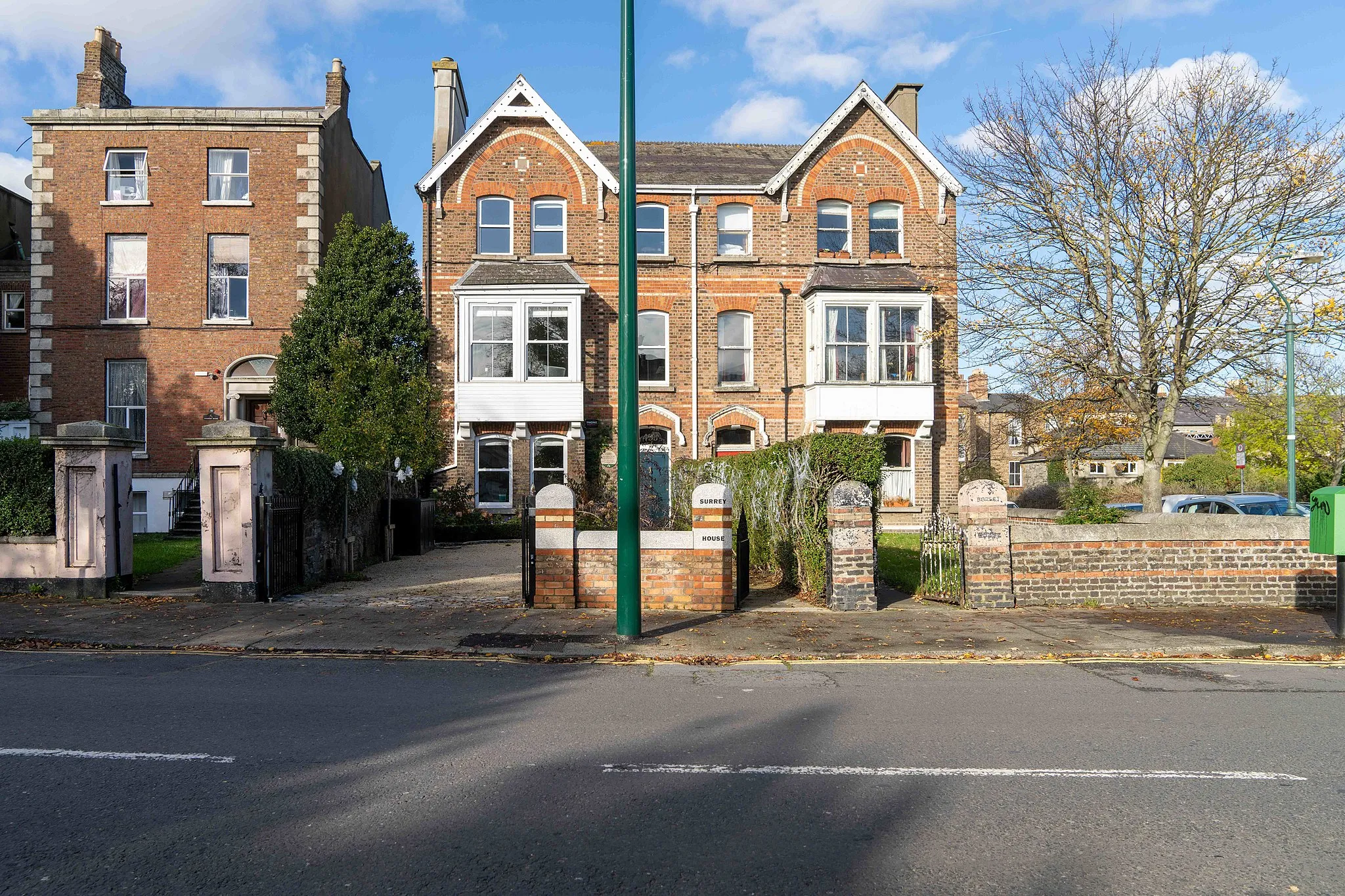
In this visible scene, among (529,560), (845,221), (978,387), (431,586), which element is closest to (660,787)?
(529,560)

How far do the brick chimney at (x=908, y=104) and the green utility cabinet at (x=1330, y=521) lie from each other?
67.1 ft

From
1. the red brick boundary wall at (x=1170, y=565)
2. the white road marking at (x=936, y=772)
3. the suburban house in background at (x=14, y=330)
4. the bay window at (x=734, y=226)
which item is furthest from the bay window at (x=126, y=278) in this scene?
the white road marking at (x=936, y=772)

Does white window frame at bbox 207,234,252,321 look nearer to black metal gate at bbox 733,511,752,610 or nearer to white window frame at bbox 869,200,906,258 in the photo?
white window frame at bbox 869,200,906,258

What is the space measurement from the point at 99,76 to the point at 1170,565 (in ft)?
93.2

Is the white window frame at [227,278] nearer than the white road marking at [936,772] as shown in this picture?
No

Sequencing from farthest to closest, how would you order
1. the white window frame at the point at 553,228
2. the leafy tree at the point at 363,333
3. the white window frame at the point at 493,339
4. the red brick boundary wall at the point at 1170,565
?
the white window frame at the point at 553,228, the white window frame at the point at 493,339, the leafy tree at the point at 363,333, the red brick boundary wall at the point at 1170,565

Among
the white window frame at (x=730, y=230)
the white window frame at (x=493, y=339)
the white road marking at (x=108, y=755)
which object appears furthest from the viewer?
the white window frame at (x=730, y=230)

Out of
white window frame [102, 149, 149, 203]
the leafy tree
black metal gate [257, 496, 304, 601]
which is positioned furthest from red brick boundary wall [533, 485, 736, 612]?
white window frame [102, 149, 149, 203]

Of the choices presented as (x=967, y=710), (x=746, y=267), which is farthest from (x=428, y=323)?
(x=967, y=710)

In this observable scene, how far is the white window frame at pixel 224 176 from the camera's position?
25609 mm

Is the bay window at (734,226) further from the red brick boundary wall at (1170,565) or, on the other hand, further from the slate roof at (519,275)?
the red brick boundary wall at (1170,565)

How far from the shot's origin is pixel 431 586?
14.5m

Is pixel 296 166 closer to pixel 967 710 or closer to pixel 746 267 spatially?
pixel 746 267

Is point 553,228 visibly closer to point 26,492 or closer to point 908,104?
point 908,104
